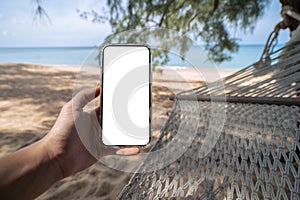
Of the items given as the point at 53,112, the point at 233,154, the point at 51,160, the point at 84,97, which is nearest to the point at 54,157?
the point at 51,160

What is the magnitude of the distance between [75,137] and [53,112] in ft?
4.89

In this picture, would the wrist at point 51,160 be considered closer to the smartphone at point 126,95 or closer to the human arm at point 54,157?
the human arm at point 54,157

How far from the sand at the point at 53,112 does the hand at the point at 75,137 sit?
47 millimetres

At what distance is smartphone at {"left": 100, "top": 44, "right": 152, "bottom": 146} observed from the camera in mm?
466

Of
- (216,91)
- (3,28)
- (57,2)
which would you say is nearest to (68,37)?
(57,2)

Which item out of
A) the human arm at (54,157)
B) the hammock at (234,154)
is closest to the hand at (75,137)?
the human arm at (54,157)

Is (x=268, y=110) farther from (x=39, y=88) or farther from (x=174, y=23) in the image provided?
(x=39, y=88)

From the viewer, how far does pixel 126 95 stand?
48 centimetres

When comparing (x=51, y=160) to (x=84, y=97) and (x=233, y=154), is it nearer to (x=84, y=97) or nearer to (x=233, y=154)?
(x=84, y=97)

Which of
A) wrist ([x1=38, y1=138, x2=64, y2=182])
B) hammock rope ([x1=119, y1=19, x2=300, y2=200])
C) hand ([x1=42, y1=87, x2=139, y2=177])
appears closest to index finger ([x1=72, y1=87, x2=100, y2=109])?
hand ([x1=42, y1=87, x2=139, y2=177])

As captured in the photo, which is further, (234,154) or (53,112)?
(53,112)

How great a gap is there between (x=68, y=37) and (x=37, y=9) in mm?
16519

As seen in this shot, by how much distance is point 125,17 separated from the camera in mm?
2396

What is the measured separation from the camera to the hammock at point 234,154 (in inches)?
18.7
